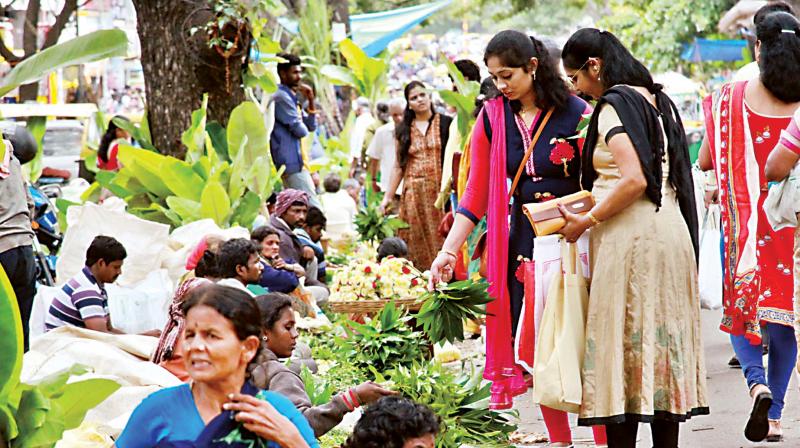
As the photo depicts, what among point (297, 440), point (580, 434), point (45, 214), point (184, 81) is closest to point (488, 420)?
point (580, 434)

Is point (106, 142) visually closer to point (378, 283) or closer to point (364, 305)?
point (378, 283)

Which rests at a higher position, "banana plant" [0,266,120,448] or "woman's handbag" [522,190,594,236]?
"woman's handbag" [522,190,594,236]

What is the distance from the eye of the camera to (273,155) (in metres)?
12.3

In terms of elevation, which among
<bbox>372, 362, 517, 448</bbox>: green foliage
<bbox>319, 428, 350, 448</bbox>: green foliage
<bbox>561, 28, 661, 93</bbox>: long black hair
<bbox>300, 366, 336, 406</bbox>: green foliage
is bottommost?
<bbox>319, 428, 350, 448</bbox>: green foliage

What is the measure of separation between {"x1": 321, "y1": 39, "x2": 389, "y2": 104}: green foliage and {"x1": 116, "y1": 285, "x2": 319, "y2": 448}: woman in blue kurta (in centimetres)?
1572

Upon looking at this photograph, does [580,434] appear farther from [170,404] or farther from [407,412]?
[170,404]

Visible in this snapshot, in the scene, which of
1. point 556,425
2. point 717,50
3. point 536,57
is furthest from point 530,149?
point 717,50

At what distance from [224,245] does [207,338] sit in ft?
13.6

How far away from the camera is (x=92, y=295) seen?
24.0 feet

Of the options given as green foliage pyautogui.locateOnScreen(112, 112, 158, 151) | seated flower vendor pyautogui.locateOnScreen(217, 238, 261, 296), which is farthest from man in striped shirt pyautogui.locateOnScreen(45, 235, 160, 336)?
green foliage pyautogui.locateOnScreen(112, 112, 158, 151)

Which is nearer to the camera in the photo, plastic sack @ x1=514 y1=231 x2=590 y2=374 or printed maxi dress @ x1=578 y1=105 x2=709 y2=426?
printed maxi dress @ x1=578 y1=105 x2=709 y2=426

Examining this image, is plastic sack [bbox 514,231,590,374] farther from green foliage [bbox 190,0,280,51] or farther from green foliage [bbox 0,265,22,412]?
green foliage [bbox 190,0,280,51]

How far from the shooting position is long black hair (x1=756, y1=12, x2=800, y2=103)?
20.7ft

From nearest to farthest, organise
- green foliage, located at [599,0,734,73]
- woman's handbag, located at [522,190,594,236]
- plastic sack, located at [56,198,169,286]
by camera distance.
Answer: woman's handbag, located at [522,190,594,236], plastic sack, located at [56,198,169,286], green foliage, located at [599,0,734,73]
